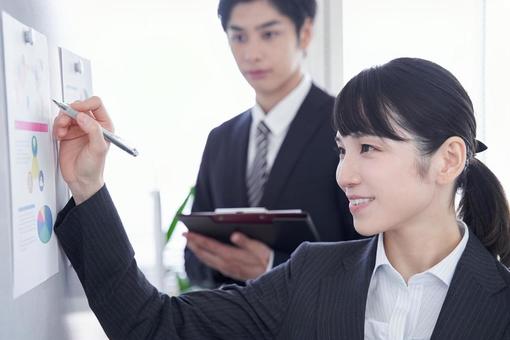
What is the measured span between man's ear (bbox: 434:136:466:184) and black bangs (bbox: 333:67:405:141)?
100 millimetres

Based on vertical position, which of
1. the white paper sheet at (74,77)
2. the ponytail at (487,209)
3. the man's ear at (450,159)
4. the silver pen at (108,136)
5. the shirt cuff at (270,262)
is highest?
the white paper sheet at (74,77)

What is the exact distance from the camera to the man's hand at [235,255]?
6.06ft

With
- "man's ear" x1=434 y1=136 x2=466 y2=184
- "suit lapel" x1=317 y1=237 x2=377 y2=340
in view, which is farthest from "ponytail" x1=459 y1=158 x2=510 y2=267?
"suit lapel" x1=317 y1=237 x2=377 y2=340

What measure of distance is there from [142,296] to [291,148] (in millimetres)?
919

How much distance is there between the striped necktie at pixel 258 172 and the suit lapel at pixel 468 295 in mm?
892

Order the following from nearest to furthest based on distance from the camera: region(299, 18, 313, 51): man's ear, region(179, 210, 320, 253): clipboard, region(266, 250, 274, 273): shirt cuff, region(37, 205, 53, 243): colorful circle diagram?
1. region(37, 205, 53, 243): colorful circle diagram
2. region(179, 210, 320, 253): clipboard
3. region(266, 250, 274, 273): shirt cuff
4. region(299, 18, 313, 51): man's ear

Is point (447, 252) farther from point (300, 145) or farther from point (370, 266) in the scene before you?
point (300, 145)

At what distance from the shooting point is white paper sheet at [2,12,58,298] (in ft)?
2.84

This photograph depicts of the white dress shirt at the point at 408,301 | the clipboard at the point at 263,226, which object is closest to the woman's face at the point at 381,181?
the white dress shirt at the point at 408,301

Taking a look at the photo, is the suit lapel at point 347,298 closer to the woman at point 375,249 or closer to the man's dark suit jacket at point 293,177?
the woman at point 375,249

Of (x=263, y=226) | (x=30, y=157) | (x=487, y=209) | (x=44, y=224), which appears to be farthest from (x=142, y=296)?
(x=487, y=209)

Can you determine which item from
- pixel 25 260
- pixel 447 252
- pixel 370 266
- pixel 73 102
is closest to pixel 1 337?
pixel 25 260

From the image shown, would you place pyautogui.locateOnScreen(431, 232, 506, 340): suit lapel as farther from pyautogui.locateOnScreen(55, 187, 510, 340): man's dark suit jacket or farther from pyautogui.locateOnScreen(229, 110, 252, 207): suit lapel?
pyautogui.locateOnScreen(229, 110, 252, 207): suit lapel

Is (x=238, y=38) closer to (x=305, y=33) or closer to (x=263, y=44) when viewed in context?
(x=263, y=44)
